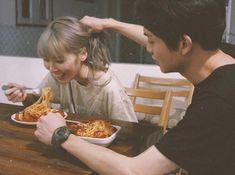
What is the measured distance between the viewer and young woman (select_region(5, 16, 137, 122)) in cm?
181

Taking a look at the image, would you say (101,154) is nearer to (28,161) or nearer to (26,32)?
(28,161)

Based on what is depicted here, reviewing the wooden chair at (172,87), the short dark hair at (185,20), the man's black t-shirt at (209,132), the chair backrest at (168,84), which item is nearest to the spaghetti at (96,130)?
the man's black t-shirt at (209,132)

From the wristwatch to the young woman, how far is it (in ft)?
2.20

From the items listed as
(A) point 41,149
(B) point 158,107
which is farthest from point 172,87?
(A) point 41,149

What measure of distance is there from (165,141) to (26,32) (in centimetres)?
290

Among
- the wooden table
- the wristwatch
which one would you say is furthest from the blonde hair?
the wristwatch

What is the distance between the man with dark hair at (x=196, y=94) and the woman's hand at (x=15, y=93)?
0.84m

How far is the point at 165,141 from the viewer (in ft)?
3.35

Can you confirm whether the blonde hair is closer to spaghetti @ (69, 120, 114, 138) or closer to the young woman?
the young woman

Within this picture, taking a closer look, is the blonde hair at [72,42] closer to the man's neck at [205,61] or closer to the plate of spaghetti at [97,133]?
the plate of spaghetti at [97,133]

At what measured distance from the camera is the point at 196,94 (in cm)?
107

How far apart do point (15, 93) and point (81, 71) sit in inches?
14.9

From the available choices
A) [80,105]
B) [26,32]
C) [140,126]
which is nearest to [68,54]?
[80,105]

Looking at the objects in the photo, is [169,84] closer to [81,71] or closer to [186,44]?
[81,71]
